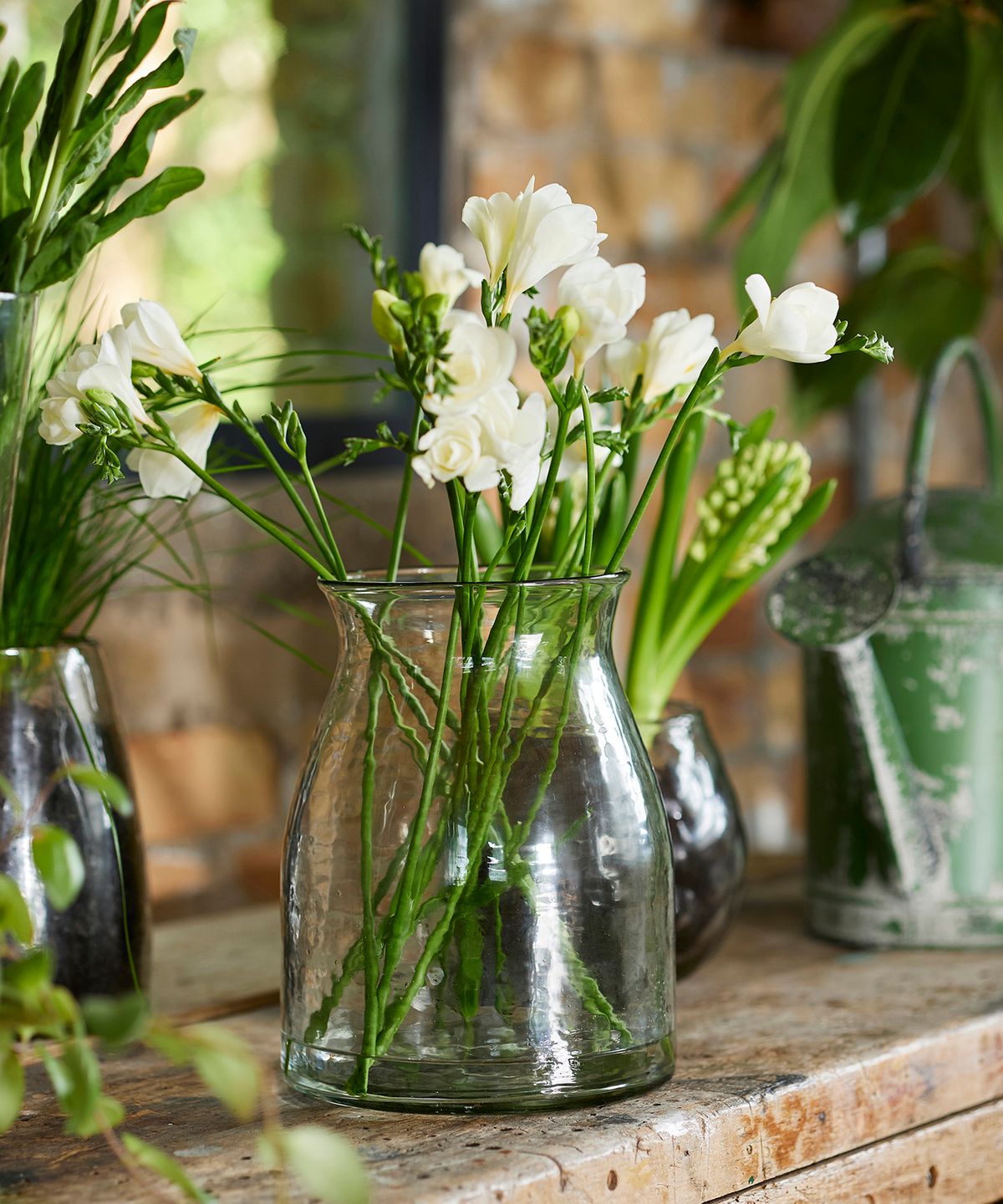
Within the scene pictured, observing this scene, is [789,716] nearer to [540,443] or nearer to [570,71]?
[570,71]

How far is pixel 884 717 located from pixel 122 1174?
52 centimetres

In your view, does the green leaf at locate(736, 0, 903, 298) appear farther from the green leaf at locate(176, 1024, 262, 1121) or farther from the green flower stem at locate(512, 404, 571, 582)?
the green leaf at locate(176, 1024, 262, 1121)

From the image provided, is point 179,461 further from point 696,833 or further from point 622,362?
point 696,833

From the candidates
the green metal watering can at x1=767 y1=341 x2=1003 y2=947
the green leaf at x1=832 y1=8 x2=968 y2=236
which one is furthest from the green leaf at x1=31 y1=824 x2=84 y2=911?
the green leaf at x1=832 y1=8 x2=968 y2=236

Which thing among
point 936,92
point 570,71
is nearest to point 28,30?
point 570,71

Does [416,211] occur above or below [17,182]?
above

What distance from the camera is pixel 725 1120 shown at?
56 cm

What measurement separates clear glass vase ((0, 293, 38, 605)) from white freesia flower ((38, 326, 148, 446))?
0.01m

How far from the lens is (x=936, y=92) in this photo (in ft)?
3.56

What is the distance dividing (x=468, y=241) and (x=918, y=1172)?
90cm

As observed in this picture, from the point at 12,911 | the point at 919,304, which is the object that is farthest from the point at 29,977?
the point at 919,304

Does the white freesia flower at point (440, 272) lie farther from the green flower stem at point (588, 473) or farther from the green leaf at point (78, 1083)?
the green leaf at point (78, 1083)

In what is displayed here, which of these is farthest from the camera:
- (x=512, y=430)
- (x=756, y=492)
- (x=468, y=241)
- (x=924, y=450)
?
(x=468, y=241)

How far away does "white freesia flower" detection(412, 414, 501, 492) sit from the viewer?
0.49 meters
